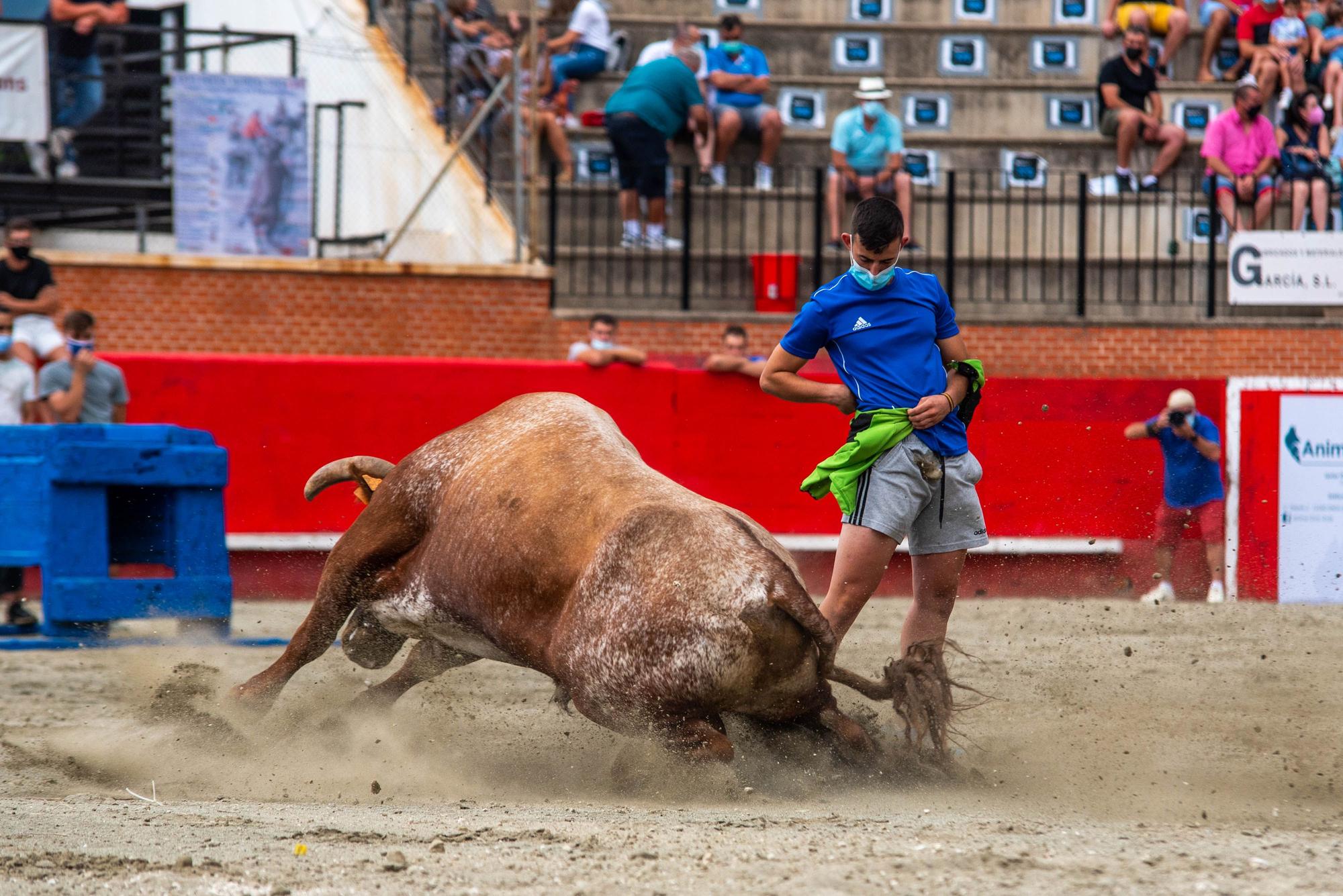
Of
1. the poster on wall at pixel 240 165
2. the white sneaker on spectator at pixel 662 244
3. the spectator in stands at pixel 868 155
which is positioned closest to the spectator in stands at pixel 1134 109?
the spectator in stands at pixel 868 155

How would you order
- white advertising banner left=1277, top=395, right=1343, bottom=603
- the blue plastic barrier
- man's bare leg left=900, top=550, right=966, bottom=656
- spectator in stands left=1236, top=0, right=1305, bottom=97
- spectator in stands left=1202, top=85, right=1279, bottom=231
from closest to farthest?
man's bare leg left=900, top=550, right=966, bottom=656
the blue plastic barrier
white advertising banner left=1277, top=395, right=1343, bottom=603
spectator in stands left=1202, top=85, right=1279, bottom=231
spectator in stands left=1236, top=0, right=1305, bottom=97

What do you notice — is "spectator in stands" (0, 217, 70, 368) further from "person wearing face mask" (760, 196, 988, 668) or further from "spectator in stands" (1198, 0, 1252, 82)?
"spectator in stands" (1198, 0, 1252, 82)

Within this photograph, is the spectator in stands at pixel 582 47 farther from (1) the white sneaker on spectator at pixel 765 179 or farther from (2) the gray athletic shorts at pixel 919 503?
(2) the gray athletic shorts at pixel 919 503

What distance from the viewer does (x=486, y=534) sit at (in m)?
4.65

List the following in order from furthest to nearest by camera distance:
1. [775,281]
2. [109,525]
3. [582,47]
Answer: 1. [582,47]
2. [775,281]
3. [109,525]

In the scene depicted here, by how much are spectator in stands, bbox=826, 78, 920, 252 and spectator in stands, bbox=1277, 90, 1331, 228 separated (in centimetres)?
346

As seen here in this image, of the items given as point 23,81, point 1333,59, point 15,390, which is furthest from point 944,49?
point 15,390

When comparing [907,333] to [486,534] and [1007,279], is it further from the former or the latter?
[1007,279]

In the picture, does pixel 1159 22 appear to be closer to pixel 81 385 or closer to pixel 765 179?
pixel 765 179

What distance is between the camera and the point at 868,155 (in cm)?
1280

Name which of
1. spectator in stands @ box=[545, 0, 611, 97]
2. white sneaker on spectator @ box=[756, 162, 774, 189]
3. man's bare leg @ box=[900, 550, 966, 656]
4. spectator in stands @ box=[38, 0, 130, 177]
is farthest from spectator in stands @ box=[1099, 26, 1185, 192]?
man's bare leg @ box=[900, 550, 966, 656]

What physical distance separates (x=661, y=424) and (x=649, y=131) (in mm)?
3678

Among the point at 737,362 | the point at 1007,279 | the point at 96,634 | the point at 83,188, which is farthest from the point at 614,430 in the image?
the point at 83,188

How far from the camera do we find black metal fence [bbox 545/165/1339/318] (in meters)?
12.7
